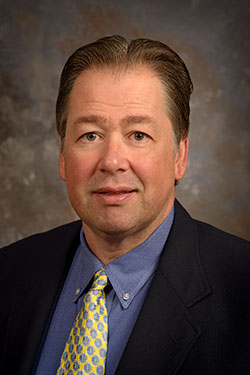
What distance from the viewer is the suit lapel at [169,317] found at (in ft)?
8.00

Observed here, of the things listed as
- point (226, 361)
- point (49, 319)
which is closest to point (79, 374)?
point (49, 319)

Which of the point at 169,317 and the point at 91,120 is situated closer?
the point at 169,317

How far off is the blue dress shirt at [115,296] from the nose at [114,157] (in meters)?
0.41

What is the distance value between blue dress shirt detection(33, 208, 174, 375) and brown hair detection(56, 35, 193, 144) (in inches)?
22.5

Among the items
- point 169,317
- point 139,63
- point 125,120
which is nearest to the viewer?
point 169,317

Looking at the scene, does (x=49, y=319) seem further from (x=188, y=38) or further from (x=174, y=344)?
(x=188, y=38)

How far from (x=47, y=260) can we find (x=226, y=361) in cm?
119

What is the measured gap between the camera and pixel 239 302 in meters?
2.50

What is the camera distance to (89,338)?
2.58 metres

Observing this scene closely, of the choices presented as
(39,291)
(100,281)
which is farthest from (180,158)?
(39,291)

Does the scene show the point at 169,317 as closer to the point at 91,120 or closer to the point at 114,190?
the point at 114,190

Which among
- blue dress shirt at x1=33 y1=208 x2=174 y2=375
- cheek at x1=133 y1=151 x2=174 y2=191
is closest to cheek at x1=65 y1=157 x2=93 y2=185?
cheek at x1=133 y1=151 x2=174 y2=191

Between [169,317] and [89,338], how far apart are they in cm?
37

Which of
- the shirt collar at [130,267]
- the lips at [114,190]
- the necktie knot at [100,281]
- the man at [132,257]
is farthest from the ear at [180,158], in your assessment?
the necktie knot at [100,281]
